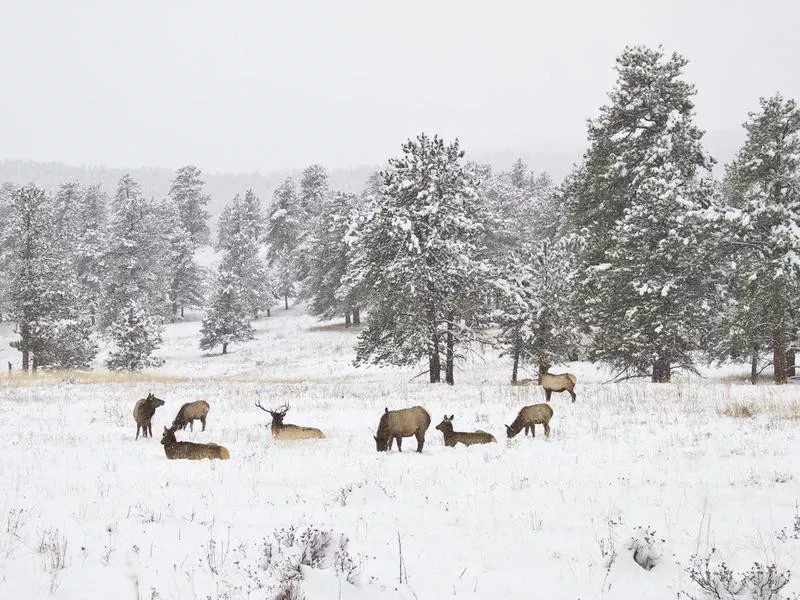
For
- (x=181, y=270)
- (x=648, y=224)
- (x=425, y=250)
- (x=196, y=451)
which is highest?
(x=181, y=270)

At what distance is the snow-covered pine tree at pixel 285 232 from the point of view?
6969 cm

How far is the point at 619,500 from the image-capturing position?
7020 mm

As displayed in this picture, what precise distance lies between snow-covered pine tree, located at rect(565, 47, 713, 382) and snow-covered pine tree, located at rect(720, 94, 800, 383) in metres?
1.09

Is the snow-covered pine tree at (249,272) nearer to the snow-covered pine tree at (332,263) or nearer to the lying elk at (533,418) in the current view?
the snow-covered pine tree at (332,263)

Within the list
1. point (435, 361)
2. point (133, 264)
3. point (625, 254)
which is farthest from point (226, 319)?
point (625, 254)

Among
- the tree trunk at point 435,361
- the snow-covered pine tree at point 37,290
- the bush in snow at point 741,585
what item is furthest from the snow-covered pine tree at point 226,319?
the bush in snow at point 741,585

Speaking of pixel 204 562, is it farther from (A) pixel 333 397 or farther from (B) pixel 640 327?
(B) pixel 640 327

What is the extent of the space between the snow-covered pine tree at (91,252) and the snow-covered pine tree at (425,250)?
41341 millimetres

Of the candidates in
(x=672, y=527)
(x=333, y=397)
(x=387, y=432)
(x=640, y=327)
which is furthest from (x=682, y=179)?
(x=672, y=527)

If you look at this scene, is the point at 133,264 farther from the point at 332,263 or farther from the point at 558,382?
the point at 558,382

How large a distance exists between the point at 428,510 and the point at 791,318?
1744cm

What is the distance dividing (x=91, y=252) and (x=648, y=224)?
190 feet

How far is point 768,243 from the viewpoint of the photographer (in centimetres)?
1888

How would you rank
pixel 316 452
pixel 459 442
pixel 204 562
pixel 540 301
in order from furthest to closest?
pixel 540 301 → pixel 459 442 → pixel 316 452 → pixel 204 562
